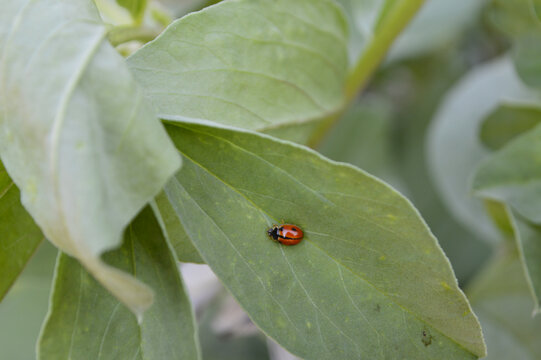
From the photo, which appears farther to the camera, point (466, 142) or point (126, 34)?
point (466, 142)

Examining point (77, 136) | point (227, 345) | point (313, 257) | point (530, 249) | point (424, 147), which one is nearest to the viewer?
point (77, 136)

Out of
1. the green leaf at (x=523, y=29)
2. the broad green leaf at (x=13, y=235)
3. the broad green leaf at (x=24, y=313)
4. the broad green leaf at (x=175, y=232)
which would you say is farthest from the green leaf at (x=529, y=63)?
the broad green leaf at (x=24, y=313)

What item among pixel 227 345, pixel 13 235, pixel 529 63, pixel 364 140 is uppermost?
pixel 529 63

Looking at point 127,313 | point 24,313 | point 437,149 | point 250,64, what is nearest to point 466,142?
point 437,149

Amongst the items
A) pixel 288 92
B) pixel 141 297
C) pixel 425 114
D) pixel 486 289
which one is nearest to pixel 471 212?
pixel 486 289

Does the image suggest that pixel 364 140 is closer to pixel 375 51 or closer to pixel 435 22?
pixel 435 22

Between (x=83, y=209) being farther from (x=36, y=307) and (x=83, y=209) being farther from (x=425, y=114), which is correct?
(x=425, y=114)

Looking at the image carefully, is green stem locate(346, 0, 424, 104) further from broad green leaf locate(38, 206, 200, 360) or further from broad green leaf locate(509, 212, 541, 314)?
broad green leaf locate(38, 206, 200, 360)
